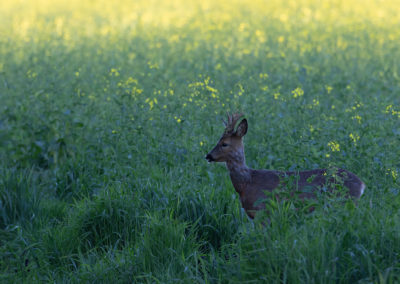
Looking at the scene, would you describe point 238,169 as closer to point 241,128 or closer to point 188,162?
point 241,128

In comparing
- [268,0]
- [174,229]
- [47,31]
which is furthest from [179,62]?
[268,0]

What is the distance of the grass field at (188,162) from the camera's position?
4398 millimetres

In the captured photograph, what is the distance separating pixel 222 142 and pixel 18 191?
7.17ft

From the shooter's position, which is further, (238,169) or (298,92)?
(298,92)

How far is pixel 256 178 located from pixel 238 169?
20cm

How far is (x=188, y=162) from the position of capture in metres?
6.82

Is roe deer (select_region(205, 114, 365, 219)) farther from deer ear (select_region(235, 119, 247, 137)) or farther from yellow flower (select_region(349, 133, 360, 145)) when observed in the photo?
yellow flower (select_region(349, 133, 360, 145))

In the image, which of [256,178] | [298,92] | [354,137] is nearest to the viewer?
[256,178]

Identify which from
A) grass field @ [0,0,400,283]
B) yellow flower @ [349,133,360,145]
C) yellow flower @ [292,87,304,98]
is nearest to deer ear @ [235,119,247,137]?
grass field @ [0,0,400,283]

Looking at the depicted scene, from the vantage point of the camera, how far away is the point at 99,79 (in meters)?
10.8

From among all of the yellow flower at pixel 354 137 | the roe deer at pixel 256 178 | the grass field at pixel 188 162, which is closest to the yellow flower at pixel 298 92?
the grass field at pixel 188 162

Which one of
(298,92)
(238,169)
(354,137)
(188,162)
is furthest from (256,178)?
(298,92)

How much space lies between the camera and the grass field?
14.4ft

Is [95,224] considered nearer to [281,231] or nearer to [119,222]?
[119,222]
